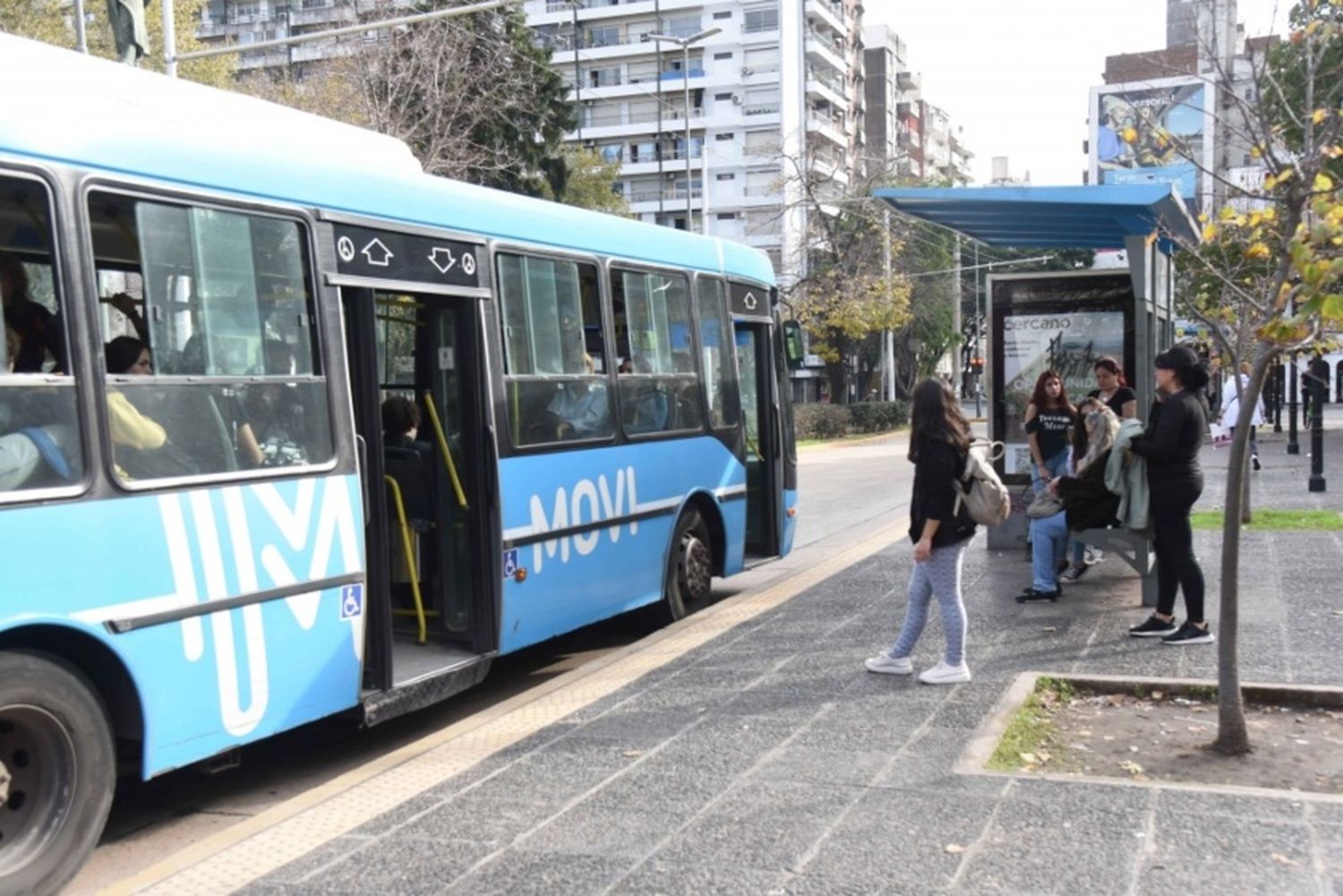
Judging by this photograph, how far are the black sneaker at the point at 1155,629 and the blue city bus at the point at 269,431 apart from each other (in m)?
3.15

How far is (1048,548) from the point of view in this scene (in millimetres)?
9320

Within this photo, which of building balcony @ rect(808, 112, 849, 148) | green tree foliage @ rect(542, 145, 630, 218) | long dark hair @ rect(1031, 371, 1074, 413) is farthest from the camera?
building balcony @ rect(808, 112, 849, 148)

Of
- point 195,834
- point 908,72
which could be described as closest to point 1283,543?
point 195,834

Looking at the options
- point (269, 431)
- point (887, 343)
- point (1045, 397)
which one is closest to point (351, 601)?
point (269, 431)

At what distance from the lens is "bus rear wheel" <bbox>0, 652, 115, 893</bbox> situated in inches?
167

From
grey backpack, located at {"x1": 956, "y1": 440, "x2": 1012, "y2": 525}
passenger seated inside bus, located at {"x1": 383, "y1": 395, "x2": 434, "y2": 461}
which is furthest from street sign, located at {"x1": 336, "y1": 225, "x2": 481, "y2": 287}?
grey backpack, located at {"x1": 956, "y1": 440, "x2": 1012, "y2": 525}

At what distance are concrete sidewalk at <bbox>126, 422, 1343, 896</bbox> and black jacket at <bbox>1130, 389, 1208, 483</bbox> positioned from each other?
3.54 ft

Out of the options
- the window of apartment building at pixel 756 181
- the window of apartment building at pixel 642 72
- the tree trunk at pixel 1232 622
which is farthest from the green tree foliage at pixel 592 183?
the tree trunk at pixel 1232 622

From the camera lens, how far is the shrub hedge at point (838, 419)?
4169cm

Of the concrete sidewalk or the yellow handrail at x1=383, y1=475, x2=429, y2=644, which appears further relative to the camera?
the yellow handrail at x1=383, y1=475, x2=429, y2=644

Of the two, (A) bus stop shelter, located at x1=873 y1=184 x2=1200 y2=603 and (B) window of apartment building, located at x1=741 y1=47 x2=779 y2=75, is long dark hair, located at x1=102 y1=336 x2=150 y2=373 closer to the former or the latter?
(A) bus stop shelter, located at x1=873 y1=184 x2=1200 y2=603

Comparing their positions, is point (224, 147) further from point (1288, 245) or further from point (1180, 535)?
point (1180, 535)

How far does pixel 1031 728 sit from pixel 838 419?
36.7 m

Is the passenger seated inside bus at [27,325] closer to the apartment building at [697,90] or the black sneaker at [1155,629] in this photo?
the black sneaker at [1155,629]
